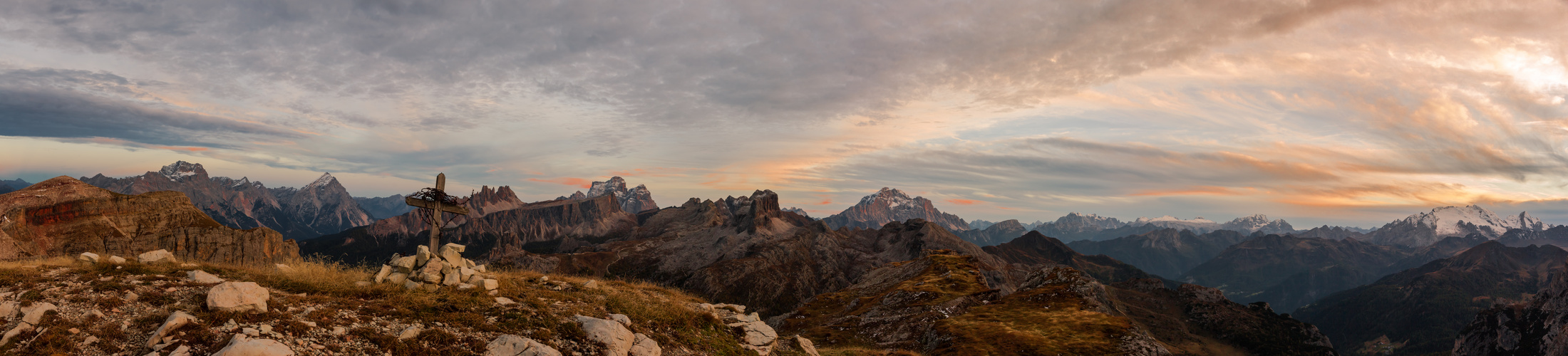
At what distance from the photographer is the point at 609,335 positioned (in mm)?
19688

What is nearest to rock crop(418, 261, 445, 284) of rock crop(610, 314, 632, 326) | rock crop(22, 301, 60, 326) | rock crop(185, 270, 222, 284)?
rock crop(185, 270, 222, 284)

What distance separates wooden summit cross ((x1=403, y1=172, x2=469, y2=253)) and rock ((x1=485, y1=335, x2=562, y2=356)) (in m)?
11.6

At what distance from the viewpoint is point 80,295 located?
1584 cm

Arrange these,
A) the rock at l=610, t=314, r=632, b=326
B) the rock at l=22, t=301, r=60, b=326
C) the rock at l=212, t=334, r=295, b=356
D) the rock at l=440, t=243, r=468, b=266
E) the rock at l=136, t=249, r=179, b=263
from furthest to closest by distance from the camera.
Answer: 1. the rock at l=440, t=243, r=468, b=266
2. the rock at l=610, t=314, r=632, b=326
3. the rock at l=136, t=249, r=179, b=263
4. the rock at l=22, t=301, r=60, b=326
5. the rock at l=212, t=334, r=295, b=356

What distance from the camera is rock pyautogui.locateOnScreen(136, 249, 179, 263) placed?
68.6ft

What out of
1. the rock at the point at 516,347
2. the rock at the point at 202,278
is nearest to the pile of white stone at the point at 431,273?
the rock at the point at 202,278

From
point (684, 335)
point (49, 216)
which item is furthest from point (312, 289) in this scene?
point (49, 216)

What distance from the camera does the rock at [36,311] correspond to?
13.8m

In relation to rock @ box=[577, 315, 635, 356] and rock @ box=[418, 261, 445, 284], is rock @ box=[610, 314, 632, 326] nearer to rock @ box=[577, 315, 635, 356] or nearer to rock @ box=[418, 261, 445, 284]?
rock @ box=[577, 315, 635, 356]

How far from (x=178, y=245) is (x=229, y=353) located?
18321 centimetres

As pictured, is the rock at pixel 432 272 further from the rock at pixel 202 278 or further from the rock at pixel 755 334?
A: the rock at pixel 755 334

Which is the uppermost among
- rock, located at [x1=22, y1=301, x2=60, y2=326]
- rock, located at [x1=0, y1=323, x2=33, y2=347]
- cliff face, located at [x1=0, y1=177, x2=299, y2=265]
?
rock, located at [x1=22, y1=301, x2=60, y2=326]

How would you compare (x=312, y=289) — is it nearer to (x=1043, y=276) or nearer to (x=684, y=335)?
(x=684, y=335)

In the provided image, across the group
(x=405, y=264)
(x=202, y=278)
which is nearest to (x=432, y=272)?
(x=405, y=264)
